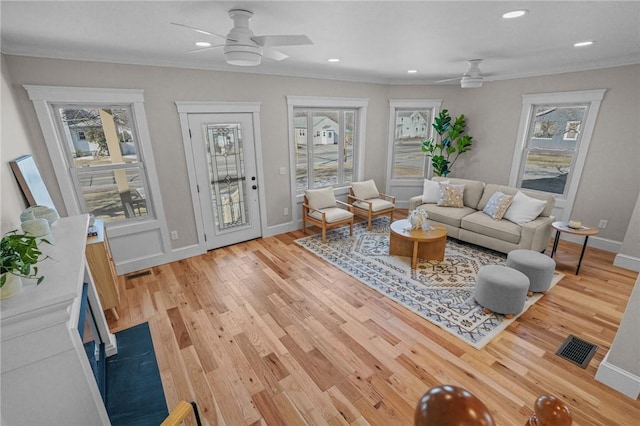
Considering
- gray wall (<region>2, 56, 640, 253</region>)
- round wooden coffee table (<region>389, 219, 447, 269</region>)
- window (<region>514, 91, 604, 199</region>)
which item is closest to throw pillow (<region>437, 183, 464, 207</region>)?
round wooden coffee table (<region>389, 219, 447, 269</region>)

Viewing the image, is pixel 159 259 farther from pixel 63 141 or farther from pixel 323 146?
pixel 323 146

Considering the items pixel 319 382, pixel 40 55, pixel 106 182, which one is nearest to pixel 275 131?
pixel 106 182

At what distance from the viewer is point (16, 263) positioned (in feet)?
4.79

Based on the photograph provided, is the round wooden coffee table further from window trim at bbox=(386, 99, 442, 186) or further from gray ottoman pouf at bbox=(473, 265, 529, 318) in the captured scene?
window trim at bbox=(386, 99, 442, 186)

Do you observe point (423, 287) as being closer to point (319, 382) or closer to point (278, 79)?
point (319, 382)

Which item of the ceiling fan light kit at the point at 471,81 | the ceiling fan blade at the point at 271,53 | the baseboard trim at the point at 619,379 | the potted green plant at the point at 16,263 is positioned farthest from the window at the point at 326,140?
the baseboard trim at the point at 619,379

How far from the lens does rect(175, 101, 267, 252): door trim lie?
386 cm

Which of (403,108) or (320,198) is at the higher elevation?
(403,108)

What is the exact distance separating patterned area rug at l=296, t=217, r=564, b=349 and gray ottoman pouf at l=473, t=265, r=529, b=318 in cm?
9

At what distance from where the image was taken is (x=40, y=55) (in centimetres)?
296

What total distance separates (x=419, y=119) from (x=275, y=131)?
3067 millimetres

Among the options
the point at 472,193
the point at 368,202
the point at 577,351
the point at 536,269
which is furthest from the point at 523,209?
the point at 368,202

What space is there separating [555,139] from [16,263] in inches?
244

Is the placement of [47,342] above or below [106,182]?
below
